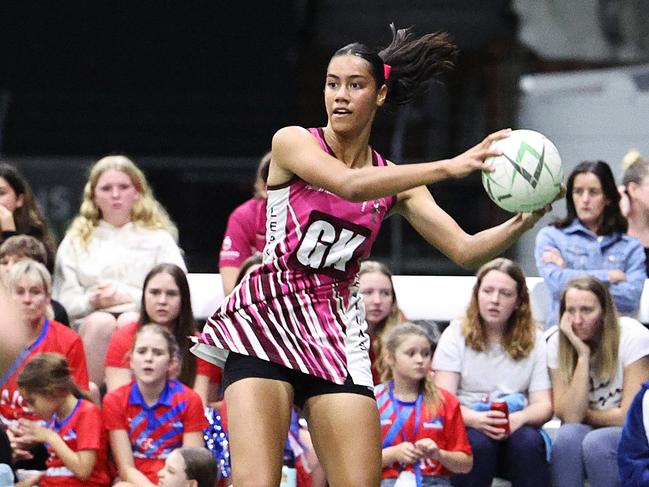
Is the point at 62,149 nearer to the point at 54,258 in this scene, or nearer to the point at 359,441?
the point at 54,258

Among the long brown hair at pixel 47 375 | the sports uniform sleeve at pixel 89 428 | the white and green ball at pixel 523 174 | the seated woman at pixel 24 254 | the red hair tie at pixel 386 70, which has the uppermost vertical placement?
the red hair tie at pixel 386 70

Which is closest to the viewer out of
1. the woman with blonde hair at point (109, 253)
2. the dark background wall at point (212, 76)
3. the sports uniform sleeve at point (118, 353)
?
the sports uniform sleeve at point (118, 353)

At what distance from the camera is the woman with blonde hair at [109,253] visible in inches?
293

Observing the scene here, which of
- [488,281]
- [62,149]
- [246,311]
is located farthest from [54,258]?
[62,149]

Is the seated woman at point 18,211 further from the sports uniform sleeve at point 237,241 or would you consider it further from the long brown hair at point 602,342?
the long brown hair at point 602,342

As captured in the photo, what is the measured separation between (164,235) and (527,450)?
211 centimetres

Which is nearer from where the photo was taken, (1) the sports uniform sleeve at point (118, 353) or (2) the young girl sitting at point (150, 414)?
(2) the young girl sitting at point (150, 414)

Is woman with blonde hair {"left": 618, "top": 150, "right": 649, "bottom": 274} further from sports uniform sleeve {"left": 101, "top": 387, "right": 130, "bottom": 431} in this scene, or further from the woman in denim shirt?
sports uniform sleeve {"left": 101, "top": 387, "right": 130, "bottom": 431}

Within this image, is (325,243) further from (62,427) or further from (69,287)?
(69,287)

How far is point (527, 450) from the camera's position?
6855 mm

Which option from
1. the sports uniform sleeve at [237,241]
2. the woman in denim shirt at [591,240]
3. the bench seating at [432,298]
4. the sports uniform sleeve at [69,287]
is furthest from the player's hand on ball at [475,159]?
the sports uniform sleeve at [69,287]

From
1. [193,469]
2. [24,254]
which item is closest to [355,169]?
[193,469]

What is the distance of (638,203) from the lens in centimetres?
796

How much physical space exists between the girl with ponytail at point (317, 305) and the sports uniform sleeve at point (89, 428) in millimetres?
1821
